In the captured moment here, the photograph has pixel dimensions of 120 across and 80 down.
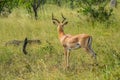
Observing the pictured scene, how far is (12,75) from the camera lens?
7.33m

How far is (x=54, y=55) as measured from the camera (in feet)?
28.8

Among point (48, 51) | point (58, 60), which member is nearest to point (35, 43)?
point (48, 51)

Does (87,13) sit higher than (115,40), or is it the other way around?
(87,13)

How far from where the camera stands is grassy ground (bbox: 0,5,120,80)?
6.39m

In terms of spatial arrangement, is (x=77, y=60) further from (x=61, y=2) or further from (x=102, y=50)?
(x=61, y=2)

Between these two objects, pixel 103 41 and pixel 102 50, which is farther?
pixel 103 41

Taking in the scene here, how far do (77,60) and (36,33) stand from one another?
440 centimetres

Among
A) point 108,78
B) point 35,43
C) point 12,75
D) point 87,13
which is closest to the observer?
point 108,78

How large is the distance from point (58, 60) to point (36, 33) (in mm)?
4108

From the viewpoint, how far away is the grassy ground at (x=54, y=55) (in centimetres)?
639

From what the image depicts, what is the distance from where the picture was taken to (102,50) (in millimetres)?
8562

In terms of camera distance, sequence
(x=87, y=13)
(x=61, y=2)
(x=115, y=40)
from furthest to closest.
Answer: (x=61, y=2) → (x=87, y=13) → (x=115, y=40)

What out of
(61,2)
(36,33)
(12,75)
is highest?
(61,2)

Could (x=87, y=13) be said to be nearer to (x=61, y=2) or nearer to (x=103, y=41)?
(x=103, y=41)
